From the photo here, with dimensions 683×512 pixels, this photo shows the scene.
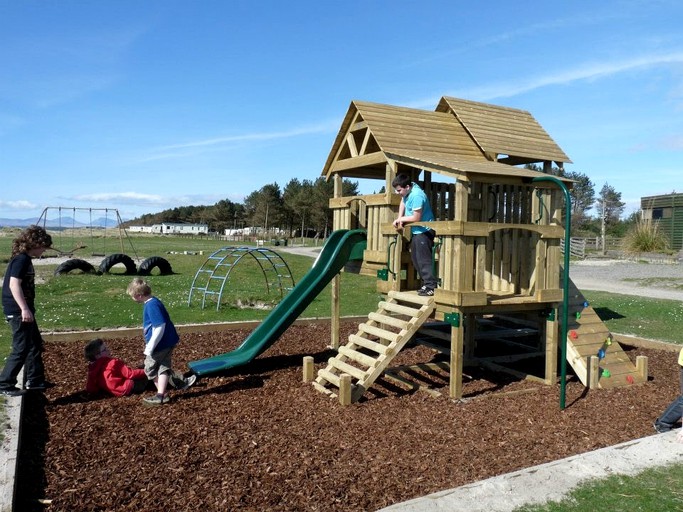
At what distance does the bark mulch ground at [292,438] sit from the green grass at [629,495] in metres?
0.75

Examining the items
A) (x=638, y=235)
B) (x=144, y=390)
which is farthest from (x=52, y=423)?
(x=638, y=235)

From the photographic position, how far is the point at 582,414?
22.9 feet

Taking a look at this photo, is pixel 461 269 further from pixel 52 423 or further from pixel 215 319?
pixel 215 319

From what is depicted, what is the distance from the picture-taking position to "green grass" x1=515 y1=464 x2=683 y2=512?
4.34 meters

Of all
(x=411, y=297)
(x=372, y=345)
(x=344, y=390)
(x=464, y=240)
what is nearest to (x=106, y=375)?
(x=344, y=390)

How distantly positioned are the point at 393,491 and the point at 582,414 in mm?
3237

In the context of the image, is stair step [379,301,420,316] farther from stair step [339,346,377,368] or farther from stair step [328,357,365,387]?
stair step [328,357,365,387]

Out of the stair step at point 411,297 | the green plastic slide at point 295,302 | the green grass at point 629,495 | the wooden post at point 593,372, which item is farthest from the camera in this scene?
the green plastic slide at point 295,302

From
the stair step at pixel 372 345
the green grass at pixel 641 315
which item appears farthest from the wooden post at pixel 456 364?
the green grass at pixel 641 315

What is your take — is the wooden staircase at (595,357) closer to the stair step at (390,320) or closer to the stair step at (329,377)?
the stair step at (390,320)

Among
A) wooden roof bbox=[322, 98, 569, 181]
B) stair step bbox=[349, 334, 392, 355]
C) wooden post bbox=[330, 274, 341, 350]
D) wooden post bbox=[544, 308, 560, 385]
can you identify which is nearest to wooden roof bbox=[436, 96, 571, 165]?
wooden roof bbox=[322, 98, 569, 181]

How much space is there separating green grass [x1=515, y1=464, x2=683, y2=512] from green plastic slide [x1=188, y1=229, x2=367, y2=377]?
4960 mm

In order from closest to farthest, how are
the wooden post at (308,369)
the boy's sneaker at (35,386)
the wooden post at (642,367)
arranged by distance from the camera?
→ the boy's sneaker at (35,386) < the wooden post at (308,369) < the wooden post at (642,367)

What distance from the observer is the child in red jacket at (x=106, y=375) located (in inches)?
285
